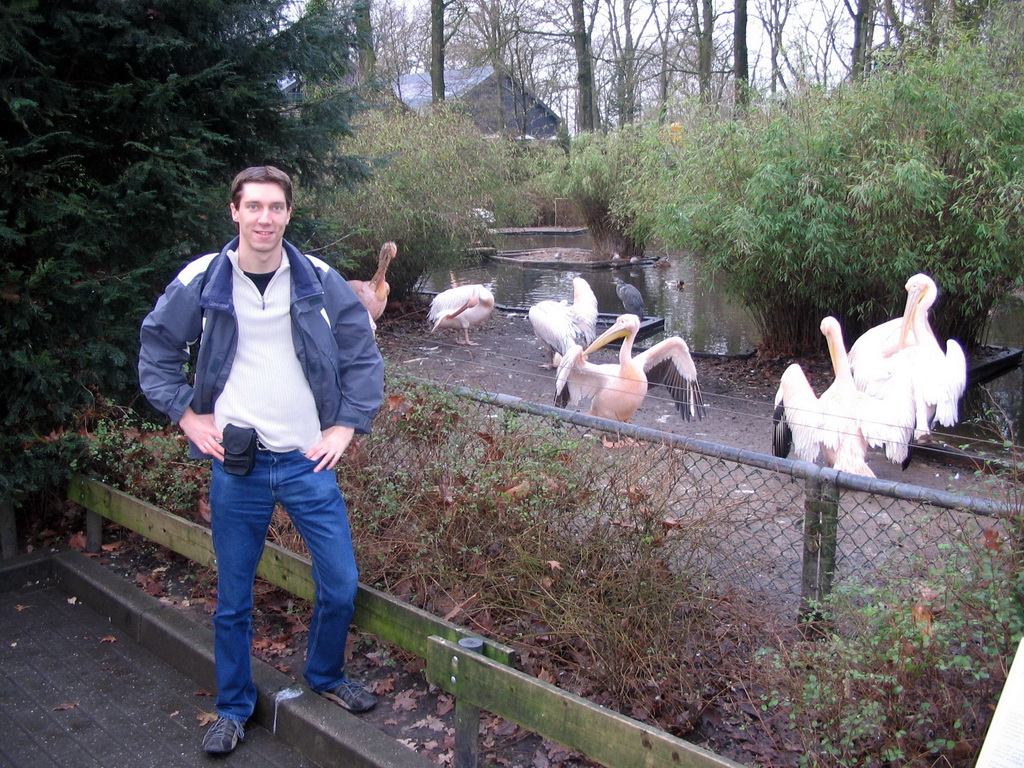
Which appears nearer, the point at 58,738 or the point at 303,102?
the point at 58,738

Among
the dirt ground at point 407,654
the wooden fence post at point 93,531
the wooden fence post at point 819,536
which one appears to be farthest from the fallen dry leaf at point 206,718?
the wooden fence post at point 819,536

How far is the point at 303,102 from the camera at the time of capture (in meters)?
5.26

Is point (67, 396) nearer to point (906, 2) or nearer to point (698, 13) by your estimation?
point (906, 2)

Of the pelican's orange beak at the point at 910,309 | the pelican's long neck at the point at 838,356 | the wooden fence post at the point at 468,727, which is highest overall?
the pelican's orange beak at the point at 910,309

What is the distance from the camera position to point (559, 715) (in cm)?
241

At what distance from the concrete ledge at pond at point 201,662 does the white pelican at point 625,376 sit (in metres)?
3.52

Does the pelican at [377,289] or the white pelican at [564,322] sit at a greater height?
the pelican at [377,289]

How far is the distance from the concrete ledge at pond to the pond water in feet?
18.6

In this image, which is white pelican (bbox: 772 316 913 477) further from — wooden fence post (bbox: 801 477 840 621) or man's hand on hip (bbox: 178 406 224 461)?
man's hand on hip (bbox: 178 406 224 461)

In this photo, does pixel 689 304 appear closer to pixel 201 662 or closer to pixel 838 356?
pixel 838 356

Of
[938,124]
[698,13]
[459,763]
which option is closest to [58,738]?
[459,763]

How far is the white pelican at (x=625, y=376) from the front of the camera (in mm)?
6719

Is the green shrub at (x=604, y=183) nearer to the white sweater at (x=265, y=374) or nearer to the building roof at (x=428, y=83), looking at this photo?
the building roof at (x=428, y=83)

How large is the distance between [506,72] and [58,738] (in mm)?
36836
